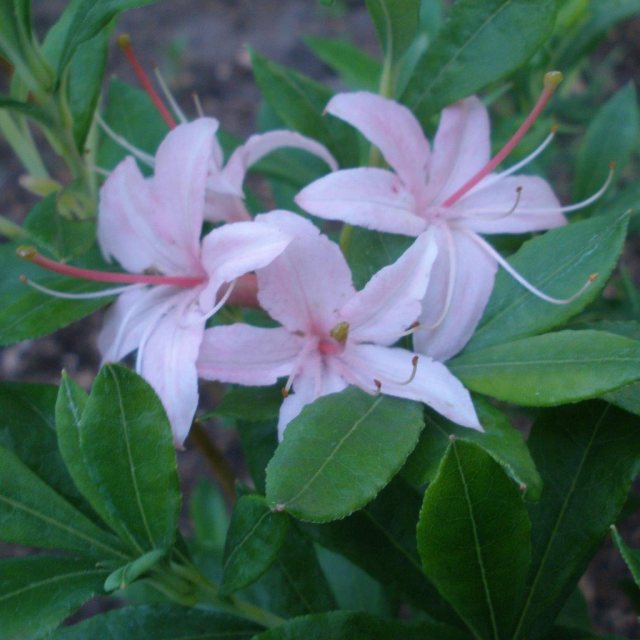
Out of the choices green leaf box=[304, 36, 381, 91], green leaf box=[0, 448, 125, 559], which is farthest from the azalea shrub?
green leaf box=[304, 36, 381, 91]

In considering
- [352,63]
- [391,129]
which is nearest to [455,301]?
[391,129]

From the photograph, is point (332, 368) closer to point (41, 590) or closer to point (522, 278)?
point (522, 278)

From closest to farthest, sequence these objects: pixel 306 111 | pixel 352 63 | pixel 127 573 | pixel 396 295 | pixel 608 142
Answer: pixel 127 573 → pixel 396 295 → pixel 306 111 → pixel 608 142 → pixel 352 63

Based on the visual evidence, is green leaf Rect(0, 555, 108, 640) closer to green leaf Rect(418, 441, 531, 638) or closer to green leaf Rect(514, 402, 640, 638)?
green leaf Rect(418, 441, 531, 638)

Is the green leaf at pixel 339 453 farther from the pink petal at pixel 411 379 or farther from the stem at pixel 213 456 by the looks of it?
the stem at pixel 213 456

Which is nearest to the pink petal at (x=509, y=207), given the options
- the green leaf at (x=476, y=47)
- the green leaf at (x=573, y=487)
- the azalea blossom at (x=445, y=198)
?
the azalea blossom at (x=445, y=198)
